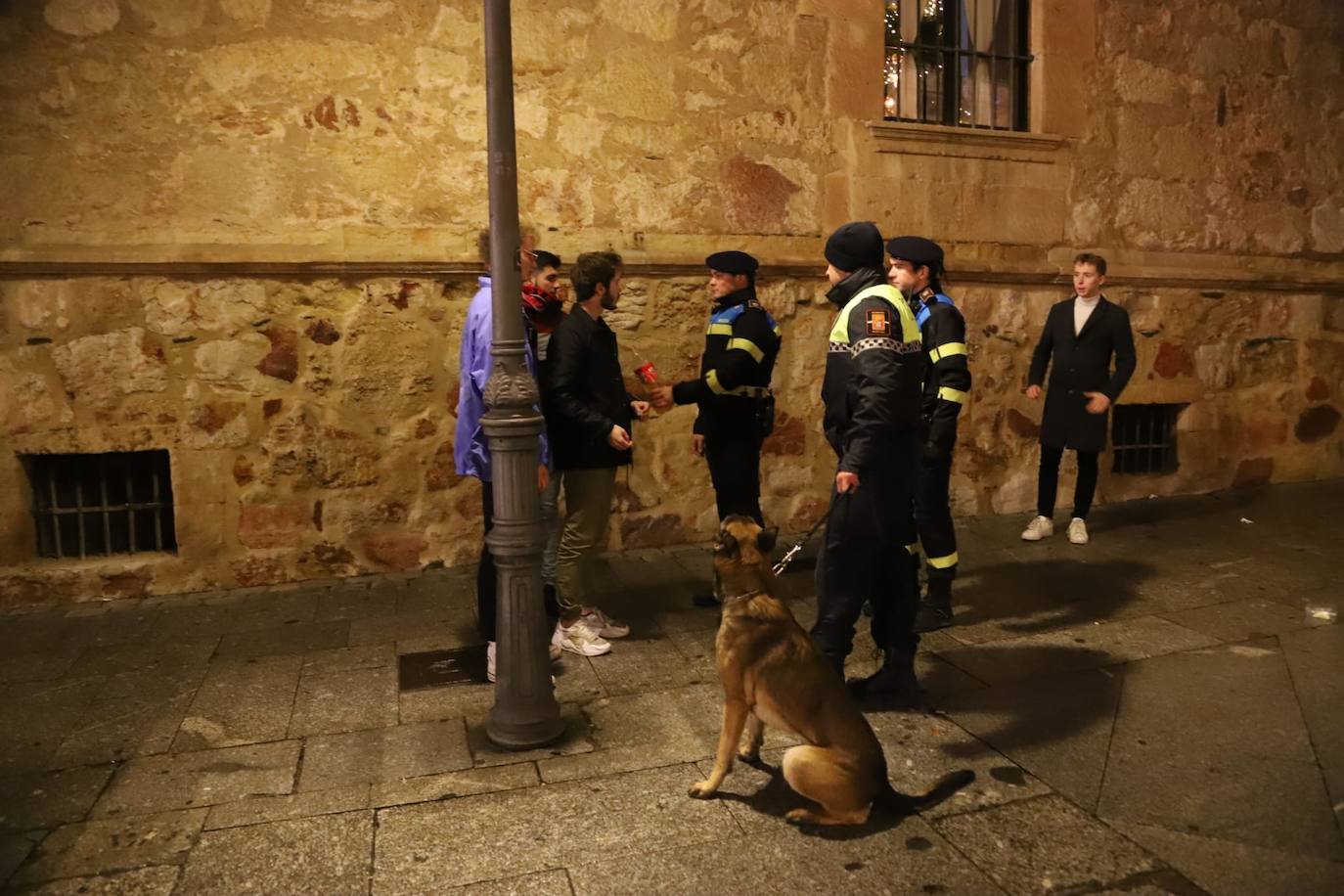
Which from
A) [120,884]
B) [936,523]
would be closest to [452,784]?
[120,884]

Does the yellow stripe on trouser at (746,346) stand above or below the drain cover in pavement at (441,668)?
above

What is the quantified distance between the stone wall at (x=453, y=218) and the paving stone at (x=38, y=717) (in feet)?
4.98

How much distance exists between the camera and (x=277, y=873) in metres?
3.02

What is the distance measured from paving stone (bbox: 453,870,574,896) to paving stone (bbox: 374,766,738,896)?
33 millimetres

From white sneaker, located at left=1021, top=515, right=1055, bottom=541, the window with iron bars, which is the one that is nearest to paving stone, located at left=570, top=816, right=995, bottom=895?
white sneaker, located at left=1021, top=515, right=1055, bottom=541

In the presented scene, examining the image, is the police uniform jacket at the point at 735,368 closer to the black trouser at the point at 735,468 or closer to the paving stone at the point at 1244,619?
the black trouser at the point at 735,468

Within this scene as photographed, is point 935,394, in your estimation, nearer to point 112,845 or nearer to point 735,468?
point 735,468

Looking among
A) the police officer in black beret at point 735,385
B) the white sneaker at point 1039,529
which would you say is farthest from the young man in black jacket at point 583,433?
the white sneaker at point 1039,529

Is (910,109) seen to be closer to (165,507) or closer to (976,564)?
(976,564)

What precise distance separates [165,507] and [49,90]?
2.56m

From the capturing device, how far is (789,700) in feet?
10.4

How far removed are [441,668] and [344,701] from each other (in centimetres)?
→ 53

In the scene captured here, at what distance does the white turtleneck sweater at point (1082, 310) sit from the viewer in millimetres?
6949

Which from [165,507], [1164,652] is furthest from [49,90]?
[1164,652]
